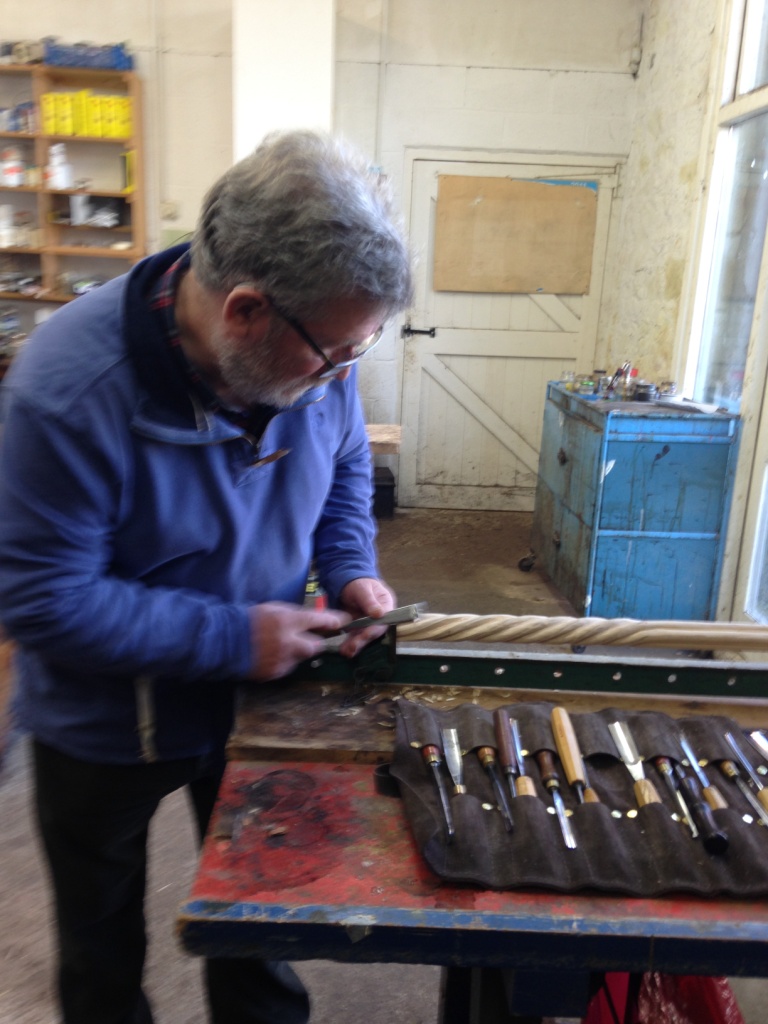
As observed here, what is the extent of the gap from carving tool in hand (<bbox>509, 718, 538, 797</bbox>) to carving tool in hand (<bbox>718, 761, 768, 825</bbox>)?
252 millimetres

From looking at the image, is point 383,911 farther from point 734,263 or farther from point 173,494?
point 734,263

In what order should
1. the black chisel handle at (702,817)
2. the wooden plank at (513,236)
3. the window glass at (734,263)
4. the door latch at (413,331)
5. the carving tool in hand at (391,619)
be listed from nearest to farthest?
the black chisel handle at (702,817) < the carving tool in hand at (391,619) < the window glass at (734,263) < the wooden plank at (513,236) < the door latch at (413,331)

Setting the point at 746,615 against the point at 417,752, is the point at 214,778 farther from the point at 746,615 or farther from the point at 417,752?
the point at 746,615

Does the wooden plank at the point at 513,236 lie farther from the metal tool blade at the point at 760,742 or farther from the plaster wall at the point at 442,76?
the metal tool blade at the point at 760,742

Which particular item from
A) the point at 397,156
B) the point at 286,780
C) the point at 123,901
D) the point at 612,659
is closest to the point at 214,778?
the point at 123,901

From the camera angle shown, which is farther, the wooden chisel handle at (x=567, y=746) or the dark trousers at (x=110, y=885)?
the dark trousers at (x=110, y=885)

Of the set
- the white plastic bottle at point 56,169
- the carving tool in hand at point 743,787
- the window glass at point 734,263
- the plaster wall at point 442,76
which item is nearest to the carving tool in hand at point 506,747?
the carving tool in hand at point 743,787

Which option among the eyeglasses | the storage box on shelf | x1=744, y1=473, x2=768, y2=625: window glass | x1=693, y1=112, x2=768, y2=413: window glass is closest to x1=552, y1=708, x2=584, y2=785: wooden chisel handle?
the eyeglasses

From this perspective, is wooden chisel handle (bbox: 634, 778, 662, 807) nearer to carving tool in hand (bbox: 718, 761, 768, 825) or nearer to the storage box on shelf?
carving tool in hand (bbox: 718, 761, 768, 825)

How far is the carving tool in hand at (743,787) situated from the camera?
961mm

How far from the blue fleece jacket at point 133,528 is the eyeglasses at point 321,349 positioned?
0.12m

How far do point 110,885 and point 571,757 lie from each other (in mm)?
773

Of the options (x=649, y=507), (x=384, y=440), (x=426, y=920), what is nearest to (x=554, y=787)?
(x=426, y=920)

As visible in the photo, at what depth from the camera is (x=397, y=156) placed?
527 centimetres
